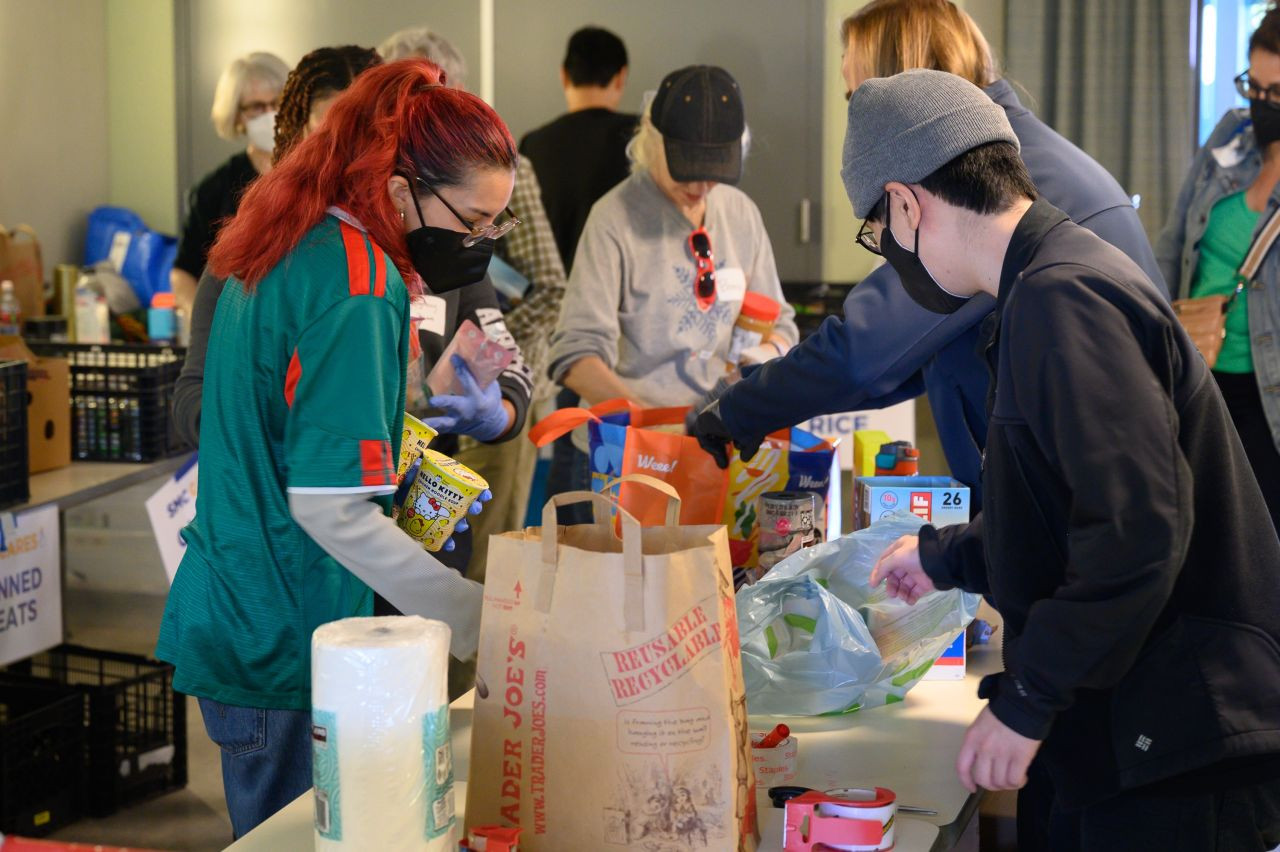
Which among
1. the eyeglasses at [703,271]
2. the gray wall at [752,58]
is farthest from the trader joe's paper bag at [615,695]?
the gray wall at [752,58]

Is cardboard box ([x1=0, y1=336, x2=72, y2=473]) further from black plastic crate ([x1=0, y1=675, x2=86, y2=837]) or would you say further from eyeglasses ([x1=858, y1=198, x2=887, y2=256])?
eyeglasses ([x1=858, y1=198, x2=887, y2=256])

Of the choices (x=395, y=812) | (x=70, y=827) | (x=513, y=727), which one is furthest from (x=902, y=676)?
(x=70, y=827)

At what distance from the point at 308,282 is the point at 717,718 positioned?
26.2 inches

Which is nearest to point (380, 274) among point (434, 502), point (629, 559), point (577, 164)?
point (434, 502)

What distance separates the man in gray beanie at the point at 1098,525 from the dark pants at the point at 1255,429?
202 cm

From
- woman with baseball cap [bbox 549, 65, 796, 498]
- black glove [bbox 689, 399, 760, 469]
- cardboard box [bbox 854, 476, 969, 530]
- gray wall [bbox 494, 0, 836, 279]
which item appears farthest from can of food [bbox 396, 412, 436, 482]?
gray wall [bbox 494, 0, 836, 279]

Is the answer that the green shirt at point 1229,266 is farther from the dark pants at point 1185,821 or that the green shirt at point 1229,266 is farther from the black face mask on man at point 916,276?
the dark pants at point 1185,821

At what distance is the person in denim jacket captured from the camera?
325 centimetres

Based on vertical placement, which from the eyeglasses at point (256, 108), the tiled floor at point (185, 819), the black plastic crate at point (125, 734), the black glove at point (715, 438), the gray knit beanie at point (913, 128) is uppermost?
the eyeglasses at point (256, 108)

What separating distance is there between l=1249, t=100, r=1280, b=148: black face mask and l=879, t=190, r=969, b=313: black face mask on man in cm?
213

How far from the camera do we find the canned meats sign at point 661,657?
1317mm

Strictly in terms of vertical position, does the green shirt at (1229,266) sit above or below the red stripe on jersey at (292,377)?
above

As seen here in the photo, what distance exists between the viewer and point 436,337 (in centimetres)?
249

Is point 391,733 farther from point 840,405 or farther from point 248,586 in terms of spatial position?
point 840,405
